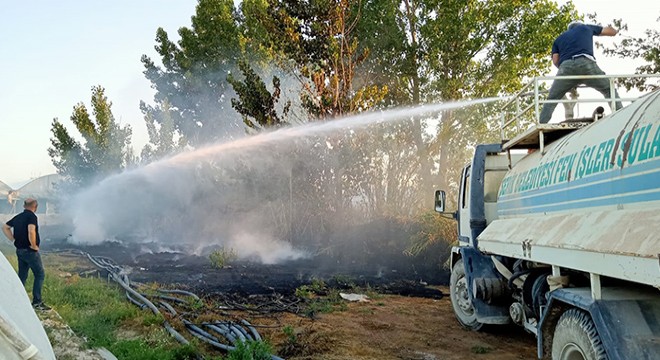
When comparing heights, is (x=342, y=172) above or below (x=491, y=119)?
below

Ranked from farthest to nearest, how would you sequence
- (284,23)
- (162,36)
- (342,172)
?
(162,36) → (342,172) → (284,23)

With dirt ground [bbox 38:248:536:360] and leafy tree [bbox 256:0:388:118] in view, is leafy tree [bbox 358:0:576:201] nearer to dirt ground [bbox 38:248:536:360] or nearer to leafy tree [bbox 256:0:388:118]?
leafy tree [bbox 256:0:388:118]

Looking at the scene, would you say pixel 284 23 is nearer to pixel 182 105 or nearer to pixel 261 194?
pixel 261 194

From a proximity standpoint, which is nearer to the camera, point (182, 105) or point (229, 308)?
point (229, 308)

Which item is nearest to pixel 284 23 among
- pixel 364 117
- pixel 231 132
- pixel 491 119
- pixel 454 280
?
pixel 364 117

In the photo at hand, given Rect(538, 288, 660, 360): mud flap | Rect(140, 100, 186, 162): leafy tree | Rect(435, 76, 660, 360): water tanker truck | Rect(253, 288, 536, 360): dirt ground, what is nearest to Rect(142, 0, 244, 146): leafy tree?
Rect(140, 100, 186, 162): leafy tree

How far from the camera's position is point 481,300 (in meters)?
6.65

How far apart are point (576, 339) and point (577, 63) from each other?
403 cm

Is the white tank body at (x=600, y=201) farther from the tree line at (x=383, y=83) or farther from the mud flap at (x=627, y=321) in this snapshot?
the tree line at (x=383, y=83)

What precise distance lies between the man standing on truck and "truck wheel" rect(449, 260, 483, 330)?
2.77m

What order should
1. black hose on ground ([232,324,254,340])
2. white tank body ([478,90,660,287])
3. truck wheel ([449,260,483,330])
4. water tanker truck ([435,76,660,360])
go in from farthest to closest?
1. truck wheel ([449,260,483,330])
2. black hose on ground ([232,324,254,340])
3. water tanker truck ([435,76,660,360])
4. white tank body ([478,90,660,287])

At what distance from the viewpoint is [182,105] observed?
3606 centimetres

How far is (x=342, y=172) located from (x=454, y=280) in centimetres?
1240

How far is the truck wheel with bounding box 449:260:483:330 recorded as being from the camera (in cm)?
758
